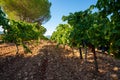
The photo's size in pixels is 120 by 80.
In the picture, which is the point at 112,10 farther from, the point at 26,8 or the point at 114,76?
the point at 26,8

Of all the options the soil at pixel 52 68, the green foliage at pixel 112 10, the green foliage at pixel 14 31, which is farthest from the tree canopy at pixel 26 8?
the green foliage at pixel 112 10

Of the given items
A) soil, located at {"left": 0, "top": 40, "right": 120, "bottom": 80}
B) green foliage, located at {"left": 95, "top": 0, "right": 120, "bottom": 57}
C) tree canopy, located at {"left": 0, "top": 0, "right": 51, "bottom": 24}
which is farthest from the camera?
tree canopy, located at {"left": 0, "top": 0, "right": 51, "bottom": 24}

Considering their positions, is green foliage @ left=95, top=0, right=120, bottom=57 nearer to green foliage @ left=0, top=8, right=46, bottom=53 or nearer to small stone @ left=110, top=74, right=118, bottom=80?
green foliage @ left=0, top=8, right=46, bottom=53

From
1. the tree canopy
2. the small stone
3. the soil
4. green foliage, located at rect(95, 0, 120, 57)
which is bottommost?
the small stone

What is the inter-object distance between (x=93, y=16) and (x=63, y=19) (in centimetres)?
271

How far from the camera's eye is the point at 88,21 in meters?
19.6

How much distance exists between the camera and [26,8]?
57625 millimetres

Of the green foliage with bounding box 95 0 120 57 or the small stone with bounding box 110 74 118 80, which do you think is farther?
the small stone with bounding box 110 74 118 80

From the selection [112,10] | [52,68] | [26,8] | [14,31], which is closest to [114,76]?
[52,68]

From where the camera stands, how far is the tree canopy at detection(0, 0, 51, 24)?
56844mm

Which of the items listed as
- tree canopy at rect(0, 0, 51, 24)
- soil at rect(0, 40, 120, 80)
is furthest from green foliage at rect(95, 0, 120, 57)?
tree canopy at rect(0, 0, 51, 24)

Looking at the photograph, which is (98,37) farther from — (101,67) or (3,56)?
(3,56)

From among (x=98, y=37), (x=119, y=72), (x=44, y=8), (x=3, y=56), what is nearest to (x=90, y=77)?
(x=119, y=72)

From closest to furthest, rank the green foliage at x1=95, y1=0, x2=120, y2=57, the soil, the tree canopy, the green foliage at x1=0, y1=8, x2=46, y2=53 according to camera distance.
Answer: the green foliage at x1=95, y1=0, x2=120, y2=57 → the green foliage at x1=0, y1=8, x2=46, y2=53 → the soil → the tree canopy
